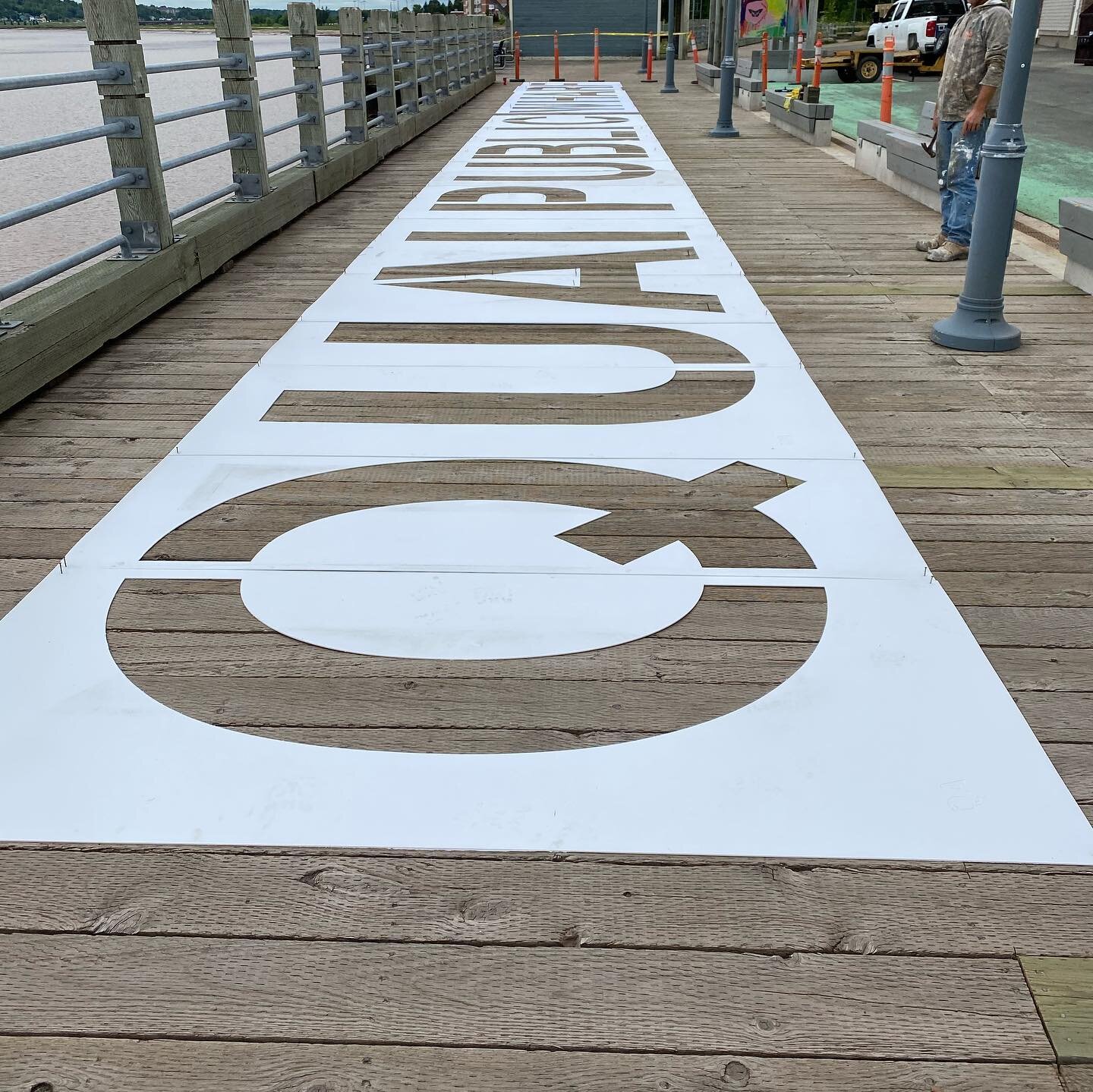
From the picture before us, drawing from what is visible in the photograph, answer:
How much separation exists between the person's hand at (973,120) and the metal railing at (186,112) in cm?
387

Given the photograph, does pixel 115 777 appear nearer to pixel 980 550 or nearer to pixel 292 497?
pixel 292 497

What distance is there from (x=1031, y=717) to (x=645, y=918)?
3.24ft

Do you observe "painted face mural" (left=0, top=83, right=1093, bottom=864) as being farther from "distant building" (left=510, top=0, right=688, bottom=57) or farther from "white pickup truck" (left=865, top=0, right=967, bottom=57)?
"distant building" (left=510, top=0, right=688, bottom=57)

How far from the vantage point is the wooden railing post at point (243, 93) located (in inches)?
266

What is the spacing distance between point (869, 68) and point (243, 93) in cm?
1982

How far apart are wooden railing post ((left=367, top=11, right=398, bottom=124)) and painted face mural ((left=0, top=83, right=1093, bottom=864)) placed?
7.67 metres

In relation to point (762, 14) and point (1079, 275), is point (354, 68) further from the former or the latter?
point (762, 14)

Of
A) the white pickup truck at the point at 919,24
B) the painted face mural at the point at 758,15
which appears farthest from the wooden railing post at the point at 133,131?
the white pickup truck at the point at 919,24

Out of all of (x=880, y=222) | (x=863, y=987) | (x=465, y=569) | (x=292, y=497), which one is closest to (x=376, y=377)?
(x=292, y=497)

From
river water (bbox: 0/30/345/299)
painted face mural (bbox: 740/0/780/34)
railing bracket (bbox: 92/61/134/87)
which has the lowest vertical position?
river water (bbox: 0/30/345/299)

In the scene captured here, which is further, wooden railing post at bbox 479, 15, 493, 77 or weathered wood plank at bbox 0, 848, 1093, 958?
wooden railing post at bbox 479, 15, 493, 77

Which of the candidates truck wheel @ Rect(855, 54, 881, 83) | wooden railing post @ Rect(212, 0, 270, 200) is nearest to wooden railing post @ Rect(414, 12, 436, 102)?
wooden railing post @ Rect(212, 0, 270, 200)

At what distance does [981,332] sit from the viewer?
15.2ft

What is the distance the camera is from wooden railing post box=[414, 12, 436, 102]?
13727 millimetres
